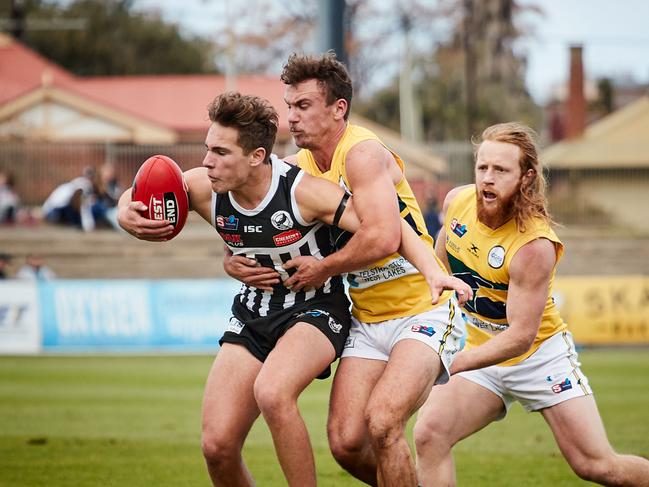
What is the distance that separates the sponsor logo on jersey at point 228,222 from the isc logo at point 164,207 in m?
0.27

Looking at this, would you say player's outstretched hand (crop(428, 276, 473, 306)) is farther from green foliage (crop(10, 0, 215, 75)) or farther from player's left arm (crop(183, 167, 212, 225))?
green foliage (crop(10, 0, 215, 75))

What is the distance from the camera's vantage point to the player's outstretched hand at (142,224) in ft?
21.0

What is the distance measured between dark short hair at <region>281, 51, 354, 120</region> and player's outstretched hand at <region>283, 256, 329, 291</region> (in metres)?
1.00

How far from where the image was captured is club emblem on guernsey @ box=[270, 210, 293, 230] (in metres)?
6.42

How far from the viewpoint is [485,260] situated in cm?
668

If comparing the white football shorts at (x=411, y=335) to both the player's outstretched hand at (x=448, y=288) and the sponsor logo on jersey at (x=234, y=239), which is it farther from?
the sponsor logo on jersey at (x=234, y=239)

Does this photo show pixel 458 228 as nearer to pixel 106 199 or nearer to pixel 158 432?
pixel 158 432

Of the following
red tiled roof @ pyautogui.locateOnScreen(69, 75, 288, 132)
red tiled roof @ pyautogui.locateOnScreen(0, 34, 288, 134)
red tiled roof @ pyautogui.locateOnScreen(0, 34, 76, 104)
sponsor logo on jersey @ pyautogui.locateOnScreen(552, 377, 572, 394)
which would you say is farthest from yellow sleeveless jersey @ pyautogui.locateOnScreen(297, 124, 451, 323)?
red tiled roof @ pyautogui.locateOnScreen(0, 34, 76, 104)

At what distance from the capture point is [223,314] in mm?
19453

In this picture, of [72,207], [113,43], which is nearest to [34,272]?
[72,207]

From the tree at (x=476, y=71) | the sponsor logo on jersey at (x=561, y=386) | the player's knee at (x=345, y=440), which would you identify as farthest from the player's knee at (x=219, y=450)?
the tree at (x=476, y=71)

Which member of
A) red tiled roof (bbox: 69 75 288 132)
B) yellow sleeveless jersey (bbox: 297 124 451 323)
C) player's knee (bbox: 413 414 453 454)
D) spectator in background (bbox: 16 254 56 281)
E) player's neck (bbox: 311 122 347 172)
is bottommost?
spectator in background (bbox: 16 254 56 281)

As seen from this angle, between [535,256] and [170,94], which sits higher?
[170,94]

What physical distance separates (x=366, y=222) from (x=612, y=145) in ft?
107
